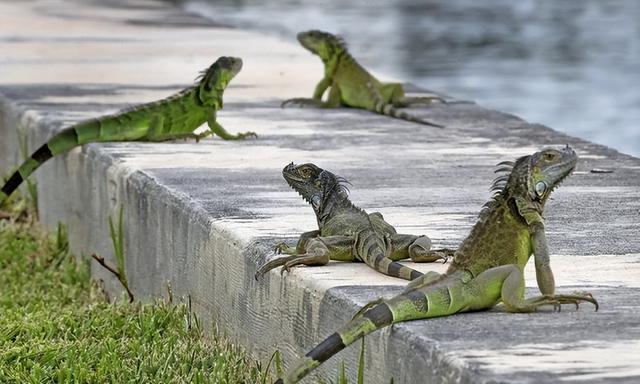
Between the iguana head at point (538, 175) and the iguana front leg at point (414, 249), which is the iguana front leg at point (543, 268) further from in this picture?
the iguana front leg at point (414, 249)

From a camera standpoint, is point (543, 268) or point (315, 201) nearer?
point (543, 268)

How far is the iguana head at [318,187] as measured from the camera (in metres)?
5.18

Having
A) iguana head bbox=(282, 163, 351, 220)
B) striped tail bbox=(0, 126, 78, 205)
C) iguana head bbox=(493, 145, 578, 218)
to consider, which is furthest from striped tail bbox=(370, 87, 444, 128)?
iguana head bbox=(493, 145, 578, 218)

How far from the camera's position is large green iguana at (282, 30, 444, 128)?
9008 mm

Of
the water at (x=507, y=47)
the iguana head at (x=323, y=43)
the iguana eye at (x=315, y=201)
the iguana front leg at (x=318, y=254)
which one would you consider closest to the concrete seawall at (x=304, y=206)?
the iguana front leg at (x=318, y=254)

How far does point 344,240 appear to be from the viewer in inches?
196

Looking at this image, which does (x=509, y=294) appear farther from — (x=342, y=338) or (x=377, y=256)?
(x=377, y=256)

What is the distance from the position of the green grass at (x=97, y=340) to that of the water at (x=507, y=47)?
23.1ft

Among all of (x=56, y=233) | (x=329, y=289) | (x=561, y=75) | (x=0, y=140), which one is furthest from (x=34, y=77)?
(x=561, y=75)

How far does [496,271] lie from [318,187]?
111 cm

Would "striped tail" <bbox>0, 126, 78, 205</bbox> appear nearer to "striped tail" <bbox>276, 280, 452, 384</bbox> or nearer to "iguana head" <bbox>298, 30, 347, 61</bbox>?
"iguana head" <bbox>298, 30, 347, 61</bbox>

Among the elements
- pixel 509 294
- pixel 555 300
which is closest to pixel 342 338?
pixel 509 294

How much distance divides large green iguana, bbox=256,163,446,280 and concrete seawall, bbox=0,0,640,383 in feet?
0.15

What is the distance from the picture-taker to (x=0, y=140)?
9484 mm
